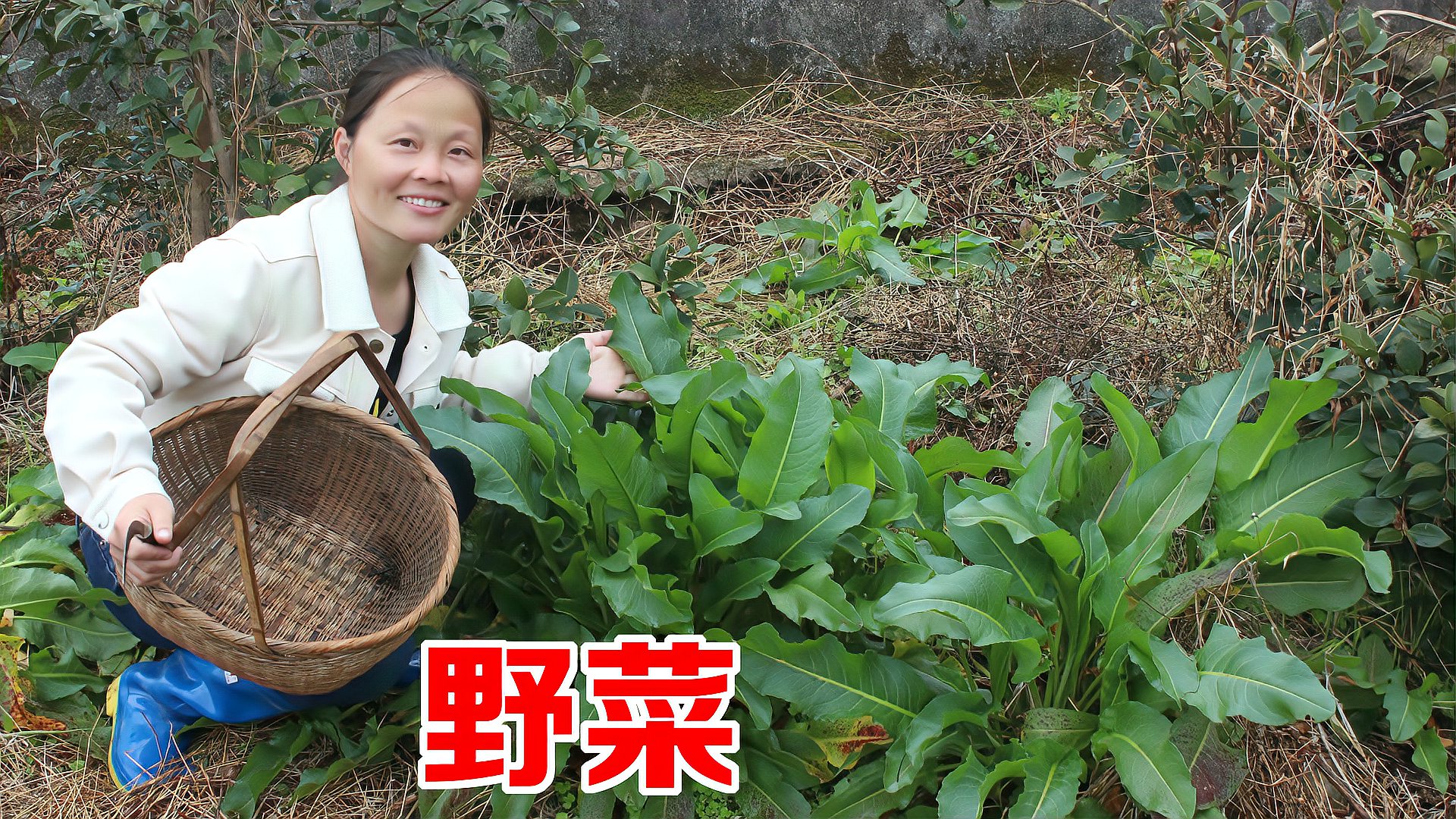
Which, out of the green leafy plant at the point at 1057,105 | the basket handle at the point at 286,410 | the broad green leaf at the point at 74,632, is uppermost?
the basket handle at the point at 286,410

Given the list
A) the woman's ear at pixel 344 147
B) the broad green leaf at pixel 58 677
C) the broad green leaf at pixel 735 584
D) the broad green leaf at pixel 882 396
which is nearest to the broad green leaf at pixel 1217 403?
the broad green leaf at pixel 882 396

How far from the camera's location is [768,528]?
2.22 m

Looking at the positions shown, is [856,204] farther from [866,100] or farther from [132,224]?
[132,224]

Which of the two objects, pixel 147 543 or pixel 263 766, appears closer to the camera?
pixel 147 543

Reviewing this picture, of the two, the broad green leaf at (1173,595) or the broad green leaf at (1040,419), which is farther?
the broad green leaf at (1040,419)

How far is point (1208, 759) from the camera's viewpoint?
78.7 inches

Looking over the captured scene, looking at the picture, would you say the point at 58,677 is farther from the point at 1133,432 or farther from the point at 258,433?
the point at 1133,432

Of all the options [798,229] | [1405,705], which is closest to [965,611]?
[1405,705]

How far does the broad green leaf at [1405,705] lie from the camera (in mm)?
2113

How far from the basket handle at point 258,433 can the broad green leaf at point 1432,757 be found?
2.07 meters

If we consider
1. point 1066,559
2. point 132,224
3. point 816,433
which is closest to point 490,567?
point 816,433

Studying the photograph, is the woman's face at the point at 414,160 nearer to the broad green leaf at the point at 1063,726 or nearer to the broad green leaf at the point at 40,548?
the broad green leaf at the point at 40,548

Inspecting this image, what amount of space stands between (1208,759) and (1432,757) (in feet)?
1.59

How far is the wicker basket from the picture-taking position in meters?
2.17
